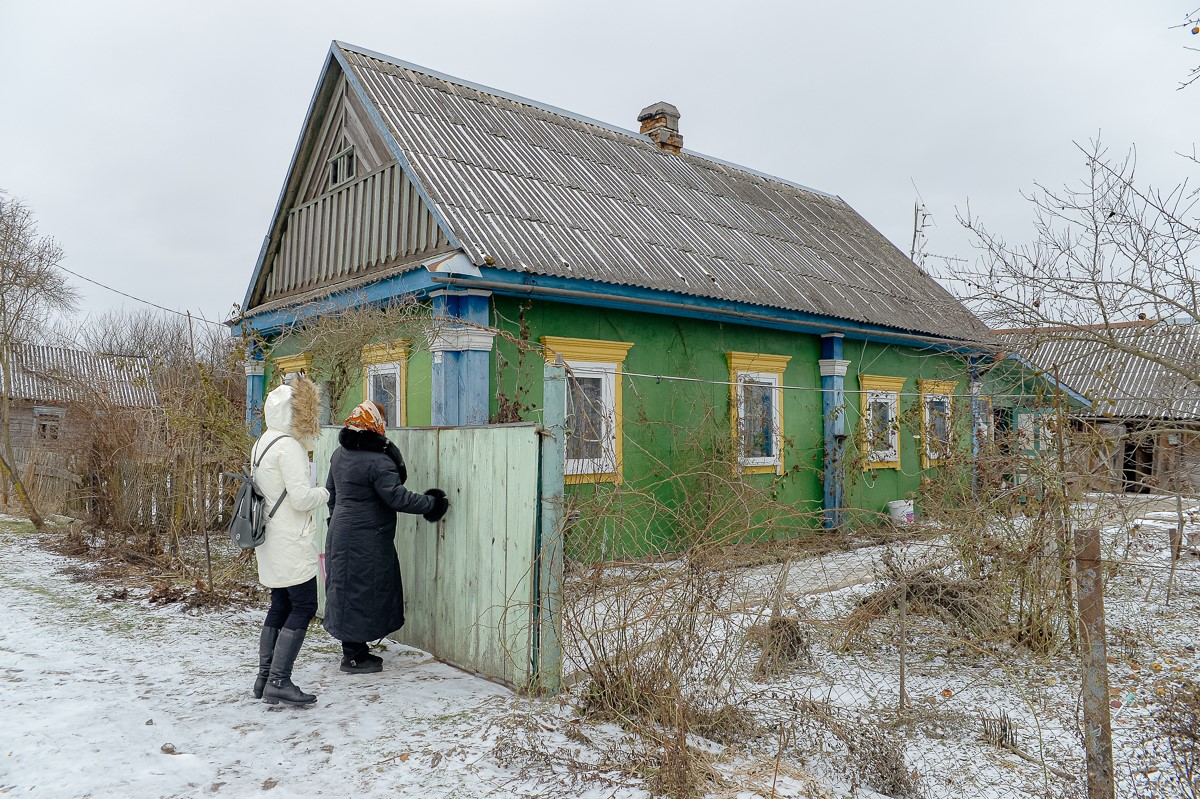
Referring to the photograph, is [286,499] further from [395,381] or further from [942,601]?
[395,381]

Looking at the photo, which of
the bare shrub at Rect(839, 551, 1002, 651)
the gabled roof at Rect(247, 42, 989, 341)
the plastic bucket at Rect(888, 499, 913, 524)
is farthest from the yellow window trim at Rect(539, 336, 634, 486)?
the plastic bucket at Rect(888, 499, 913, 524)

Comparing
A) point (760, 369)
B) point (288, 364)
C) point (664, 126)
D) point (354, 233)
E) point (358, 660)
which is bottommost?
point (358, 660)

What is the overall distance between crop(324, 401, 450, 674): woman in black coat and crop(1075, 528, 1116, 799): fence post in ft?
11.6

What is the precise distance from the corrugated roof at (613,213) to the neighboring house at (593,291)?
1.8 inches

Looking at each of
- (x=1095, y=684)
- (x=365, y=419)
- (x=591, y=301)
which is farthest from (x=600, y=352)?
(x=1095, y=684)

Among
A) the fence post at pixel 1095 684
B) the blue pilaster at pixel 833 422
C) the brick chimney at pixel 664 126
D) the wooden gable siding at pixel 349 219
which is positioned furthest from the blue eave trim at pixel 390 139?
the brick chimney at pixel 664 126

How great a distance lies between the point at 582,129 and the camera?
531 inches

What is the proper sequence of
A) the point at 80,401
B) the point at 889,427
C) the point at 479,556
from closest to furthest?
the point at 479,556, the point at 80,401, the point at 889,427

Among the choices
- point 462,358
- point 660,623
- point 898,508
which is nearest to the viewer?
point 660,623

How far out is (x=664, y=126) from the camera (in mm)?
14938

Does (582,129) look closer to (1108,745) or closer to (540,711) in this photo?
(540,711)

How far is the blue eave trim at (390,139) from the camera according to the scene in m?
8.20

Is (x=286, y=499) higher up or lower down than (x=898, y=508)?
higher up

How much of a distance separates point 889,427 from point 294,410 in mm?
8981
